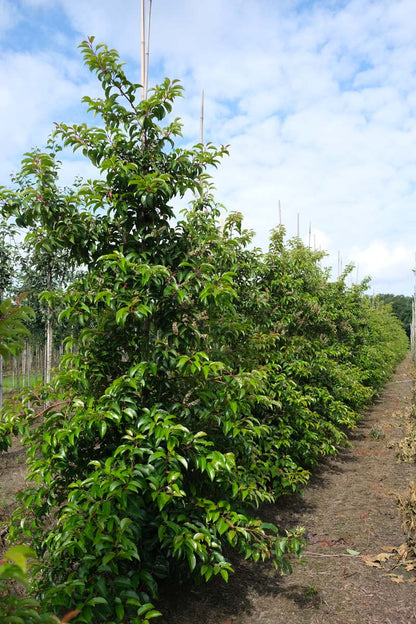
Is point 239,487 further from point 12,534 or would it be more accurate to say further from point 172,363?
point 12,534

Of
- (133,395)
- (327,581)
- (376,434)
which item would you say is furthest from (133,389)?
(376,434)

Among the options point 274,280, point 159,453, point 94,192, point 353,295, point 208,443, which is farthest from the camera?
point 353,295

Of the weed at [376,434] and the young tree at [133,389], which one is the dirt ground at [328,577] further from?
the weed at [376,434]

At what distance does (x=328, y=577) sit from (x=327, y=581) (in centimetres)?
7

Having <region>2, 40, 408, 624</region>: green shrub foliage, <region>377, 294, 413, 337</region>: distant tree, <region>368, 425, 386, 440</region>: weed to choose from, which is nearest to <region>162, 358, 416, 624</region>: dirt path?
<region>2, 40, 408, 624</region>: green shrub foliage

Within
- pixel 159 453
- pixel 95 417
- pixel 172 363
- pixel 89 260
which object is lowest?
pixel 159 453

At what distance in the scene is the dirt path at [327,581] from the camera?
338cm

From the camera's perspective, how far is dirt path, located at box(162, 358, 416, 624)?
11.1 ft

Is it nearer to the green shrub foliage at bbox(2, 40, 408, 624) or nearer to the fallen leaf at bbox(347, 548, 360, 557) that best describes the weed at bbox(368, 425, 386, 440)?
the fallen leaf at bbox(347, 548, 360, 557)

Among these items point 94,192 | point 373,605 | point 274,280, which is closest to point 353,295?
point 274,280

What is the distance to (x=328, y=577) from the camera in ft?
12.7

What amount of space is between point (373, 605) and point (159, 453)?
2.35m

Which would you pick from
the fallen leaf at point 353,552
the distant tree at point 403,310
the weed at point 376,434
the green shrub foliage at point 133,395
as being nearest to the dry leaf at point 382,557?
the fallen leaf at point 353,552

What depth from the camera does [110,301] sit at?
110 inches
